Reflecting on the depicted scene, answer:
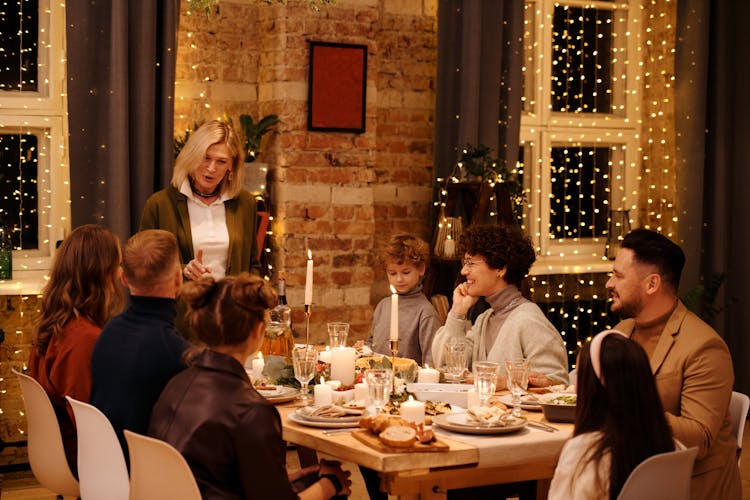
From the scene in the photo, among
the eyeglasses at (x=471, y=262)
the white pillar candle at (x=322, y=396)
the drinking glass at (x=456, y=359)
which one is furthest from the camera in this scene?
the eyeglasses at (x=471, y=262)

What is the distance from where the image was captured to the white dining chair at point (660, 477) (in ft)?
7.86

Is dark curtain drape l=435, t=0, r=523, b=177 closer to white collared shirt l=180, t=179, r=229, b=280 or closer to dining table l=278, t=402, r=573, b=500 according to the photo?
white collared shirt l=180, t=179, r=229, b=280

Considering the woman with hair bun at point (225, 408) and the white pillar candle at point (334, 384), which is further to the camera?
the white pillar candle at point (334, 384)

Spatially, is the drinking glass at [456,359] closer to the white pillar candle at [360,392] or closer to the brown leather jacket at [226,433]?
the white pillar candle at [360,392]

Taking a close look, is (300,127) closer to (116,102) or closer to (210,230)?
(116,102)

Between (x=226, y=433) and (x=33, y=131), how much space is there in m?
3.16

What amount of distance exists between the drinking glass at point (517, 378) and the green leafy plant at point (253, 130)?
2561 mm

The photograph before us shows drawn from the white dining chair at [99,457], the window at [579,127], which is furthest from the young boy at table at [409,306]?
→ the window at [579,127]

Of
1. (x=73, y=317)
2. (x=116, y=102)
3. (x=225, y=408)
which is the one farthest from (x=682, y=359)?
(x=116, y=102)

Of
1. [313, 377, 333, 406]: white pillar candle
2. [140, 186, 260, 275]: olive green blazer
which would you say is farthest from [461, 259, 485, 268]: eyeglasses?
[140, 186, 260, 275]: olive green blazer

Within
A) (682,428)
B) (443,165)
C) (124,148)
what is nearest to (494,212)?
(443,165)

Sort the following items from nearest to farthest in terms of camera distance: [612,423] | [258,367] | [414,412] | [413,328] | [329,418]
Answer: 1. [612,423]
2. [414,412]
3. [329,418]
4. [258,367]
5. [413,328]

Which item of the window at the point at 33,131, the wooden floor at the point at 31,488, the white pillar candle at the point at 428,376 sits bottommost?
the wooden floor at the point at 31,488

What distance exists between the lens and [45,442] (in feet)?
10.5
